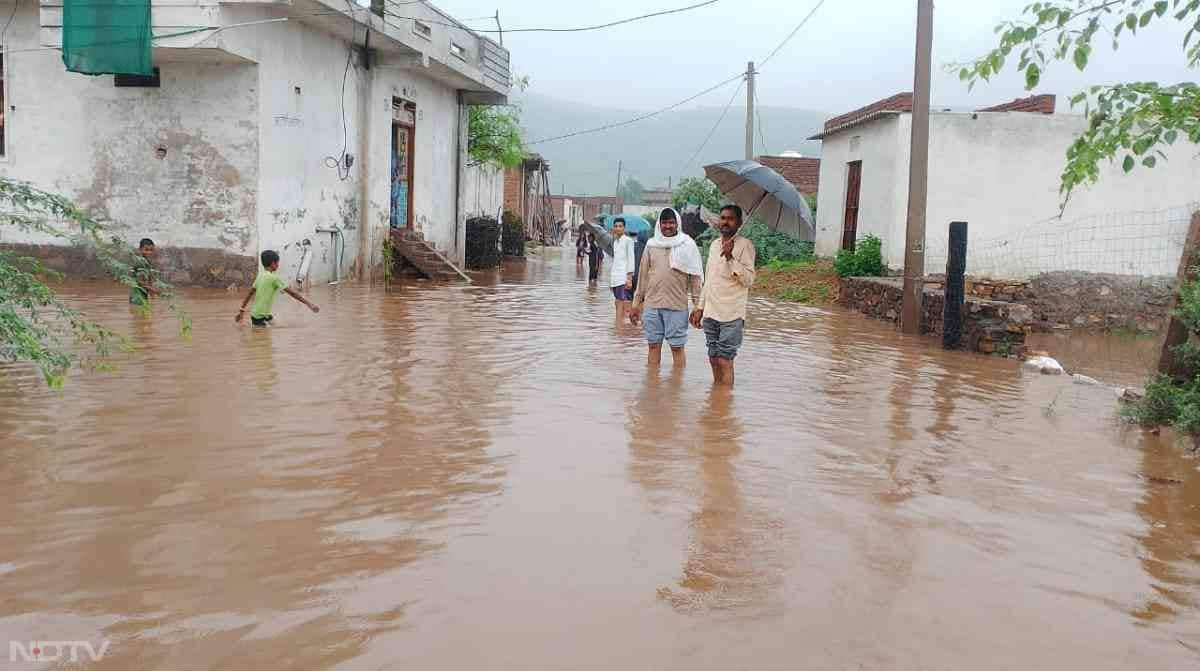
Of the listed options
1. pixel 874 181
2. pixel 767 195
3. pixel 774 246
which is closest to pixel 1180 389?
pixel 767 195

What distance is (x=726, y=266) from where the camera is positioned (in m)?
→ 7.56

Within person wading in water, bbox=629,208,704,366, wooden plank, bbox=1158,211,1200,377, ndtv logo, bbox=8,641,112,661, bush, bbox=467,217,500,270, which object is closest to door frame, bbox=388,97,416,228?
bush, bbox=467,217,500,270

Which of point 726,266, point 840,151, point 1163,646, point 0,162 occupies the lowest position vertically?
point 1163,646

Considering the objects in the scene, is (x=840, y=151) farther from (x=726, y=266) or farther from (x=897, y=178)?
(x=726, y=266)

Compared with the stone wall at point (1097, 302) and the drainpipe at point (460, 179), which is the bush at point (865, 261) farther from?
the drainpipe at point (460, 179)

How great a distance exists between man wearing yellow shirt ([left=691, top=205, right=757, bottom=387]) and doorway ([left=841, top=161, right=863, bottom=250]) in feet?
43.3

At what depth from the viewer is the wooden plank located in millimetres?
6910

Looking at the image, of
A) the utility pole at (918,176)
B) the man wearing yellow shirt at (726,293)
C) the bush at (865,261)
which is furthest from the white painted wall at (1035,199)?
the man wearing yellow shirt at (726,293)

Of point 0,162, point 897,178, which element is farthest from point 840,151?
point 0,162

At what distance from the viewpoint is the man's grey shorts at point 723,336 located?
303 inches

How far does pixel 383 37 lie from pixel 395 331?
7.82 meters

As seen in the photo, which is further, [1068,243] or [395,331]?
[1068,243]

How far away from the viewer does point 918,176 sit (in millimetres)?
12719

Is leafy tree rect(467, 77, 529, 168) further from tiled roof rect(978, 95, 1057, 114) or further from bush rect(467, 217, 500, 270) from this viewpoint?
tiled roof rect(978, 95, 1057, 114)
